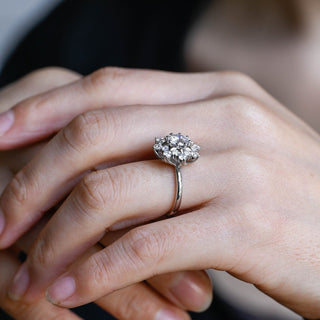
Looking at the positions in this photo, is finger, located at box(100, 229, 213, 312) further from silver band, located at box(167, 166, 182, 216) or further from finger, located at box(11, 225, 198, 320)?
silver band, located at box(167, 166, 182, 216)

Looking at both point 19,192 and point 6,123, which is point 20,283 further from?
point 6,123

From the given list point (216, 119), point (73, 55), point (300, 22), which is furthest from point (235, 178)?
point (73, 55)

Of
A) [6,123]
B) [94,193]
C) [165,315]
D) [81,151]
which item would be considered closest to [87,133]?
[81,151]

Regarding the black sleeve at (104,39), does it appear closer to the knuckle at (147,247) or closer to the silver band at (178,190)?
the silver band at (178,190)

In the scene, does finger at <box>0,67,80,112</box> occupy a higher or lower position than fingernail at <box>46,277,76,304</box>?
higher

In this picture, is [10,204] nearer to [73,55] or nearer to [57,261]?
[57,261]

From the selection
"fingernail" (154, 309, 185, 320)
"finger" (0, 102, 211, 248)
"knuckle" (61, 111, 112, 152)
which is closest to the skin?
"fingernail" (154, 309, 185, 320)

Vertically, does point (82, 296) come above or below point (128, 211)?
below

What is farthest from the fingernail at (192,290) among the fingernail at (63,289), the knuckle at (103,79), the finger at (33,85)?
the finger at (33,85)
